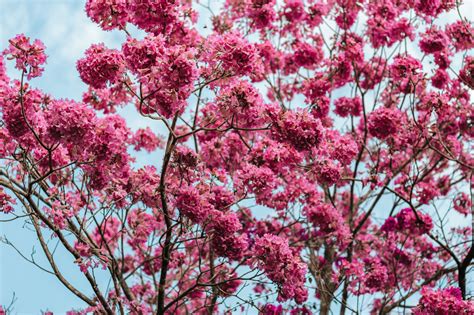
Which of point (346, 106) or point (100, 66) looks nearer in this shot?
point (100, 66)

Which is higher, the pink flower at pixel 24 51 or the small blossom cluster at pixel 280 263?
the pink flower at pixel 24 51

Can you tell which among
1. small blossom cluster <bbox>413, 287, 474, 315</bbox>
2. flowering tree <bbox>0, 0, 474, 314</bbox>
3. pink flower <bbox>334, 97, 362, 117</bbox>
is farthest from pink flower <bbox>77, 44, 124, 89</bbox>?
pink flower <bbox>334, 97, 362, 117</bbox>

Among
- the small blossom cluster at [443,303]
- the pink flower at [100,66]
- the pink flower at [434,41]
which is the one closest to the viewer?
the pink flower at [100,66]

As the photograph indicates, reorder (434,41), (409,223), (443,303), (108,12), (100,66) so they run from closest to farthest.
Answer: (100,66)
(108,12)
(443,303)
(409,223)
(434,41)

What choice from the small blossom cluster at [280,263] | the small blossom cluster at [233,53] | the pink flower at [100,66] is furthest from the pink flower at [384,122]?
the pink flower at [100,66]

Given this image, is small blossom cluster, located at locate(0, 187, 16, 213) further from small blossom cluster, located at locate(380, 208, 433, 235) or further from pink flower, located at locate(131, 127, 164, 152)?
small blossom cluster, located at locate(380, 208, 433, 235)

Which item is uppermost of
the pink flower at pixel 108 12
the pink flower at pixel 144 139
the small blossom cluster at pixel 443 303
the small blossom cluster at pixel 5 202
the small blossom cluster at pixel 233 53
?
the pink flower at pixel 144 139

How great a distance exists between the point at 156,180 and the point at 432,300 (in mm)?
3238

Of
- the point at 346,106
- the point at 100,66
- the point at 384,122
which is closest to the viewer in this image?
the point at 100,66

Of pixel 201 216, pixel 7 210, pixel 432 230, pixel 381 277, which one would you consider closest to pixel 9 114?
pixel 7 210

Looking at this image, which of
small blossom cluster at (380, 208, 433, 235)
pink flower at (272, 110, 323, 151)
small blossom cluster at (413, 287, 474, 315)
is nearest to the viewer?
pink flower at (272, 110, 323, 151)

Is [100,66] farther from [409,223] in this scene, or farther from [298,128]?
[409,223]

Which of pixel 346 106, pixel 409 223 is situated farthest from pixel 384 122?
pixel 346 106

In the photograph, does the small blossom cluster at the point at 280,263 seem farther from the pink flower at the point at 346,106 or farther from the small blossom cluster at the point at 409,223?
the pink flower at the point at 346,106
